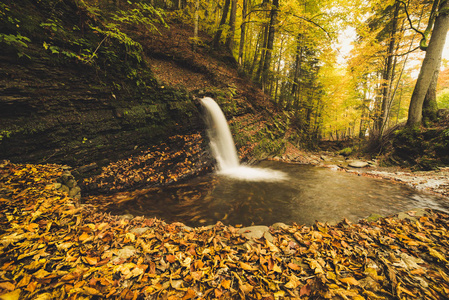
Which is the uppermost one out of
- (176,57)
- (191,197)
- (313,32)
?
(313,32)

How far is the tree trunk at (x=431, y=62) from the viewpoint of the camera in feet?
22.0

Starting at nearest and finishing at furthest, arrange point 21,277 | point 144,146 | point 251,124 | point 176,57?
point 21,277 → point 144,146 → point 176,57 → point 251,124

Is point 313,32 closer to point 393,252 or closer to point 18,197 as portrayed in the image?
point 393,252

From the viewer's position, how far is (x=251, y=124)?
10195 mm

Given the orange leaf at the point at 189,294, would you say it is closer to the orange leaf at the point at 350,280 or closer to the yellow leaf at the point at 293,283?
the yellow leaf at the point at 293,283

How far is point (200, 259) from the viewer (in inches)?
75.6

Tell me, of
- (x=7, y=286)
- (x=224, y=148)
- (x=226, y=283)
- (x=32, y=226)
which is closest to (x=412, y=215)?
(x=226, y=283)

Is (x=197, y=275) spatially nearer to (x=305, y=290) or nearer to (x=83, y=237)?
(x=305, y=290)

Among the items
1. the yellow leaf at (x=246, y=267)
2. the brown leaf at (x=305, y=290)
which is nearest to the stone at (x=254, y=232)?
the yellow leaf at (x=246, y=267)

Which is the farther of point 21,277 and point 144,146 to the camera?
point 144,146

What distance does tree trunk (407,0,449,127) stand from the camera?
22.0 ft

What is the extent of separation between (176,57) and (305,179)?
9691 millimetres

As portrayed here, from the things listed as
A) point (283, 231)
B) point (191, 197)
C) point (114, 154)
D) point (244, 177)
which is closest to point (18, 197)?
point (114, 154)

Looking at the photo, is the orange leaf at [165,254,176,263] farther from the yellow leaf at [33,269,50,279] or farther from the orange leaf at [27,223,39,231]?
the orange leaf at [27,223,39,231]
